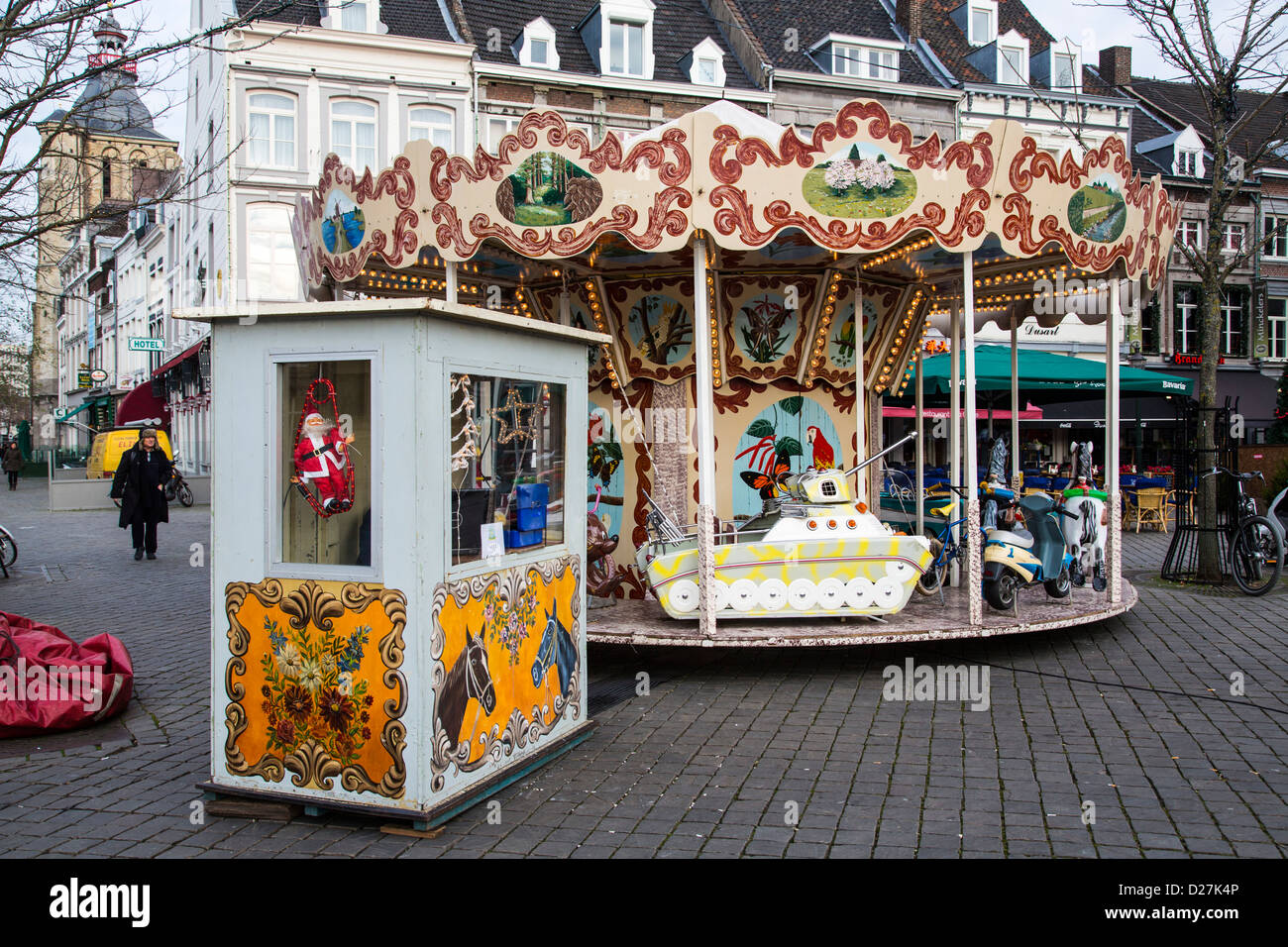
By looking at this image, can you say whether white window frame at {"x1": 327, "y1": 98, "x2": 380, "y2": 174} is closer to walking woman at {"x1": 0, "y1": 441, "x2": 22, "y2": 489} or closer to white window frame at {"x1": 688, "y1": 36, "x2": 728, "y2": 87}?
white window frame at {"x1": 688, "y1": 36, "x2": 728, "y2": 87}

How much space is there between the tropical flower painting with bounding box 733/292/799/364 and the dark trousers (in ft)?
33.7

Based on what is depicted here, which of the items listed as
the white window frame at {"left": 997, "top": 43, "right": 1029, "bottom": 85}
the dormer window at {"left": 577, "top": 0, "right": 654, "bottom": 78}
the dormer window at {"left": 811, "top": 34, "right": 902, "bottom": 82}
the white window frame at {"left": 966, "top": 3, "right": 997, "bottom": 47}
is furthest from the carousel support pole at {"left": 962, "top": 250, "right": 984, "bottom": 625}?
the white window frame at {"left": 966, "top": 3, "right": 997, "bottom": 47}

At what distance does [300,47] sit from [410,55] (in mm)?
2659

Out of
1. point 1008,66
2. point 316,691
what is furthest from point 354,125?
point 316,691

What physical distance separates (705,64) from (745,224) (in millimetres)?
22997

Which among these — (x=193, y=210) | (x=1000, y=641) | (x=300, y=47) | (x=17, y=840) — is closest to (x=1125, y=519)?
(x=1000, y=641)

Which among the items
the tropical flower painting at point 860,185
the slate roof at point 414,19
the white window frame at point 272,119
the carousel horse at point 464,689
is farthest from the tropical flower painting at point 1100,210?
the white window frame at point 272,119

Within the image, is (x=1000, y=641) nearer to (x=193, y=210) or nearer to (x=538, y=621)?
(x=538, y=621)

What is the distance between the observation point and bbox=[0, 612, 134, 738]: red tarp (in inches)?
255

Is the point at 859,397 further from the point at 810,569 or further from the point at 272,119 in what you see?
the point at 272,119

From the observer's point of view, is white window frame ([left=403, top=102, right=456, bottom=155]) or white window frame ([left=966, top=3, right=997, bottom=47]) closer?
white window frame ([left=403, top=102, right=456, bottom=155])

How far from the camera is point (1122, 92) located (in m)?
32.8

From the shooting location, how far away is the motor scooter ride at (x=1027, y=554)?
28.4ft

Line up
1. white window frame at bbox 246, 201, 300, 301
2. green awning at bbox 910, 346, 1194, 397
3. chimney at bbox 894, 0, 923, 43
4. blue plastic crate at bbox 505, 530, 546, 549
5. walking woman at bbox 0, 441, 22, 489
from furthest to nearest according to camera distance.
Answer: walking woman at bbox 0, 441, 22, 489 < chimney at bbox 894, 0, 923, 43 < white window frame at bbox 246, 201, 300, 301 < green awning at bbox 910, 346, 1194, 397 < blue plastic crate at bbox 505, 530, 546, 549
